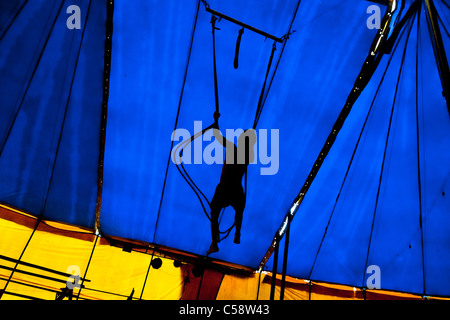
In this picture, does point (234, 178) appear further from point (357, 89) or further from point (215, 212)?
point (357, 89)

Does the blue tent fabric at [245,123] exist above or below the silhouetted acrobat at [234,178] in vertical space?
above

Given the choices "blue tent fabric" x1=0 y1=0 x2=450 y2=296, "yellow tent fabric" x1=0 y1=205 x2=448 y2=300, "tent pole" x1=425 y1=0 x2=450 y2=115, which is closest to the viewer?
"tent pole" x1=425 y1=0 x2=450 y2=115

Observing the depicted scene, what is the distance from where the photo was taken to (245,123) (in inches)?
128

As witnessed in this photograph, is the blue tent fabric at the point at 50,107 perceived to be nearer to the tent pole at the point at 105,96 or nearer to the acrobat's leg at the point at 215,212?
the tent pole at the point at 105,96

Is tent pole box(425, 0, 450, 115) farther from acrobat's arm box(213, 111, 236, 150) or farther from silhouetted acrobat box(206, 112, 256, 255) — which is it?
acrobat's arm box(213, 111, 236, 150)

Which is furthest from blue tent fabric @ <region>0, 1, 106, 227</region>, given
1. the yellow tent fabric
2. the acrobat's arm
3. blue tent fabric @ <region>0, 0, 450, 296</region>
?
the acrobat's arm

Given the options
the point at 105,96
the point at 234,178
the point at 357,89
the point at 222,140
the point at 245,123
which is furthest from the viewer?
the point at 245,123

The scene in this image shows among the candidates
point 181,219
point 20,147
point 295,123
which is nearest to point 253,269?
point 181,219

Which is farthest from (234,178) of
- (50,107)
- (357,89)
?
(50,107)

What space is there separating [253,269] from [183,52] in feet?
11.2

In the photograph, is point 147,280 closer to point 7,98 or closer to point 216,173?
point 216,173

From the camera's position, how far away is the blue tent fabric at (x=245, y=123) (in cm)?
276

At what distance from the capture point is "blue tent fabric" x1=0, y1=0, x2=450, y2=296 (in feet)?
9.05

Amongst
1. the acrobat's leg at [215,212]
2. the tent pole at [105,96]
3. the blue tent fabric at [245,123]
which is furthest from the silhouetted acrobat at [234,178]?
the tent pole at [105,96]
